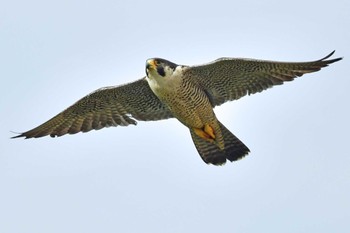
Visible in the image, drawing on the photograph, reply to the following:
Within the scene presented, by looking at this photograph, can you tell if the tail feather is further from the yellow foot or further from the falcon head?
the falcon head

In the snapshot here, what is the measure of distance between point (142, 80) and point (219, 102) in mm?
1488

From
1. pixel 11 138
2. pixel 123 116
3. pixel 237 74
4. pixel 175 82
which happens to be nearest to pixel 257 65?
pixel 237 74

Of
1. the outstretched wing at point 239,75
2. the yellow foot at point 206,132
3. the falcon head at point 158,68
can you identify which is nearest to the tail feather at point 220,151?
the yellow foot at point 206,132

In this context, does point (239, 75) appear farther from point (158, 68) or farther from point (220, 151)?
point (158, 68)

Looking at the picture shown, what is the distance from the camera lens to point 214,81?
19219 mm

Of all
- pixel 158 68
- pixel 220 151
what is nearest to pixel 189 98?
pixel 158 68

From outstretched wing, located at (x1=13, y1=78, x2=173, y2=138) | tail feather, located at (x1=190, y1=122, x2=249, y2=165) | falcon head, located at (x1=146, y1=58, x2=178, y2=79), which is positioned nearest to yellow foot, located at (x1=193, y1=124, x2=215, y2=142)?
tail feather, located at (x1=190, y1=122, x2=249, y2=165)

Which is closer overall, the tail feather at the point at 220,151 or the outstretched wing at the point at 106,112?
the outstretched wing at the point at 106,112

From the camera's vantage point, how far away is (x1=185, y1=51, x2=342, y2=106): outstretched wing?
1867cm

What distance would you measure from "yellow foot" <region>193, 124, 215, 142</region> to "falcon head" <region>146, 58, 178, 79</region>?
138 cm

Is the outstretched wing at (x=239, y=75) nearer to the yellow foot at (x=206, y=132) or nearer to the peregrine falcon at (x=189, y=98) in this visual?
the peregrine falcon at (x=189, y=98)

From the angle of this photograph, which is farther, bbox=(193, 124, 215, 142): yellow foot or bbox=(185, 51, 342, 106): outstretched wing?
bbox=(193, 124, 215, 142): yellow foot

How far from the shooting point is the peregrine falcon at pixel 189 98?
18438 mm

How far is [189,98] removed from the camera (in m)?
18.6
